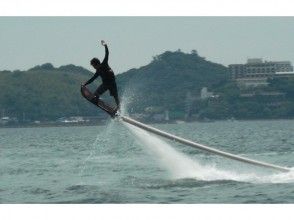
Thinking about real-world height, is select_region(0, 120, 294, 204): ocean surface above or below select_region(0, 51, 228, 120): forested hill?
below

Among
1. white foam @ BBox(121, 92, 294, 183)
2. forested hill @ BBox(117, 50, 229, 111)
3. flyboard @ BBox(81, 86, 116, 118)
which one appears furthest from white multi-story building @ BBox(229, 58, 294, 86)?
flyboard @ BBox(81, 86, 116, 118)

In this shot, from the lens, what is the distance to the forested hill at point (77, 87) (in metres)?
140

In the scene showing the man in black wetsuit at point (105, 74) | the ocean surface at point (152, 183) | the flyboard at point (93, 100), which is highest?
the man in black wetsuit at point (105, 74)

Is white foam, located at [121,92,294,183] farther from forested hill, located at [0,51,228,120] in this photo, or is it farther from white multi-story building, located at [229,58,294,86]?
forested hill, located at [0,51,228,120]

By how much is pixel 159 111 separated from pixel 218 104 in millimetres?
10608

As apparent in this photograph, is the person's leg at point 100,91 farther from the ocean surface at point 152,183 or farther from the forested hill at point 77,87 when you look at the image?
the forested hill at point 77,87

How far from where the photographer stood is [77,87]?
139 metres

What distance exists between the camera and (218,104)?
142000 mm

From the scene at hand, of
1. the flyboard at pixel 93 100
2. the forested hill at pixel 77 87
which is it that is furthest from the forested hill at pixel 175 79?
the flyboard at pixel 93 100

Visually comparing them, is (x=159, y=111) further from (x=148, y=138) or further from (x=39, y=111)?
(x=148, y=138)

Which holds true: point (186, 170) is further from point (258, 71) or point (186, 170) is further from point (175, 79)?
point (175, 79)

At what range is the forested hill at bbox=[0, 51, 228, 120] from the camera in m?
140

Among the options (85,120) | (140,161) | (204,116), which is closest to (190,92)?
(204,116)

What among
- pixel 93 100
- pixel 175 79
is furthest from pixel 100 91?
pixel 175 79
